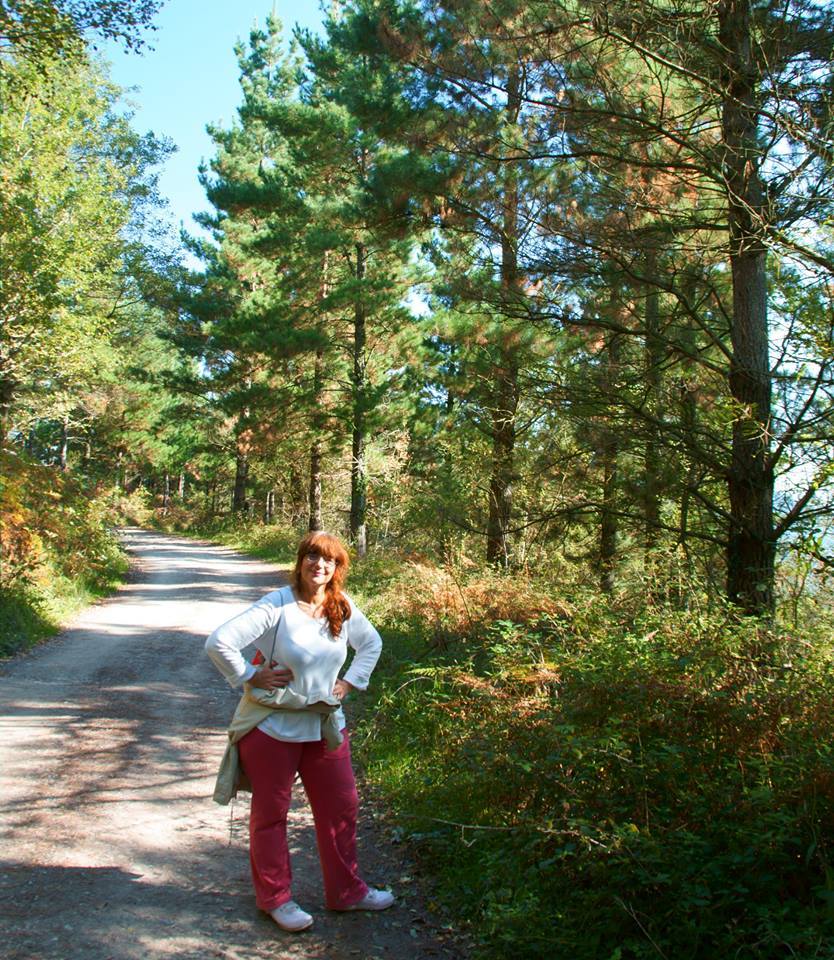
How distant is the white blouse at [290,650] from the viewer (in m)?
3.88

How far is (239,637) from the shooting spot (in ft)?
12.6

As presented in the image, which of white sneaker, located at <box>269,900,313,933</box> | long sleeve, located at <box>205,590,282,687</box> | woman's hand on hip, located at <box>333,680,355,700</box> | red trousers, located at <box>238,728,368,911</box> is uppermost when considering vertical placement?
long sleeve, located at <box>205,590,282,687</box>

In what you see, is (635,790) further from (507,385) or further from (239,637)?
(507,385)

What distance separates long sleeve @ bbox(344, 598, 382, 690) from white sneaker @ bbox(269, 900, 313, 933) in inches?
41.8

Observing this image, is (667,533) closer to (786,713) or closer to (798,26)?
(786,713)

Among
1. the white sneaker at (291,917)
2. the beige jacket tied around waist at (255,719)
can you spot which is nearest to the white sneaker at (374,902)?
the white sneaker at (291,917)

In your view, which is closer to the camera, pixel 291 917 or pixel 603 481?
pixel 291 917

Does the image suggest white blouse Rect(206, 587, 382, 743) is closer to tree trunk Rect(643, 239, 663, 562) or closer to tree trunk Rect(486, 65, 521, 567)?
tree trunk Rect(643, 239, 663, 562)

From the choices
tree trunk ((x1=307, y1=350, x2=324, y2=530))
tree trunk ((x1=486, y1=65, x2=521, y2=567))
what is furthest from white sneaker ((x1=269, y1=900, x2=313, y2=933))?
tree trunk ((x1=307, y1=350, x2=324, y2=530))

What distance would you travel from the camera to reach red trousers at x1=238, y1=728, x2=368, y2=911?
3932 millimetres

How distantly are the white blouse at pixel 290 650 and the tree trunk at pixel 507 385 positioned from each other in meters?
4.35

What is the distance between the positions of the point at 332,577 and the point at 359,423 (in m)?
17.0

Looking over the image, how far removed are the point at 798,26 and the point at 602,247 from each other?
7.32 ft

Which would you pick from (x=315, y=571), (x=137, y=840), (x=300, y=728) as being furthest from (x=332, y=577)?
(x=137, y=840)
